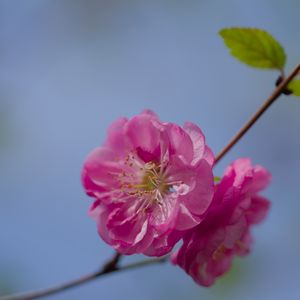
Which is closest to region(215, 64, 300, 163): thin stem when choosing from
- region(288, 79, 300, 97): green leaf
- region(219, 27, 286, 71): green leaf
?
region(288, 79, 300, 97): green leaf

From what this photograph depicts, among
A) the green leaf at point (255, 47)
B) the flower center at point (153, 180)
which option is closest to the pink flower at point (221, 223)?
the flower center at point (153, 180)

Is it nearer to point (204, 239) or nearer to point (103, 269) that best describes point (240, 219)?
point (204, 239)

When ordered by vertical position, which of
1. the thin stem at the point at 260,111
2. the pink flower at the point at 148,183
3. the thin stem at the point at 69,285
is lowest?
the thin stem at the point at 69,285

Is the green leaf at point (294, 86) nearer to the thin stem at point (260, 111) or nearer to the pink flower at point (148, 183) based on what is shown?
the thin stem at point (260, 111)

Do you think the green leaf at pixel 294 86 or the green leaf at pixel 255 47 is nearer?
the green leaf at pixel 294 86

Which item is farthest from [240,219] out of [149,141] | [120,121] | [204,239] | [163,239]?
[120,121]

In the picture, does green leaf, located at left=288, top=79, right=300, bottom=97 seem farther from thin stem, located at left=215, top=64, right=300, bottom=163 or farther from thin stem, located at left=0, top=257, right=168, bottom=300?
thin stem, located at left=0, top=257, right=168, bottom=300

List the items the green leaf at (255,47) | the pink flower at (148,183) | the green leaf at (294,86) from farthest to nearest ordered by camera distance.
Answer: the green leaf at (255,47)
the green leaf at (294,86)
the pink flower at (148,183)
